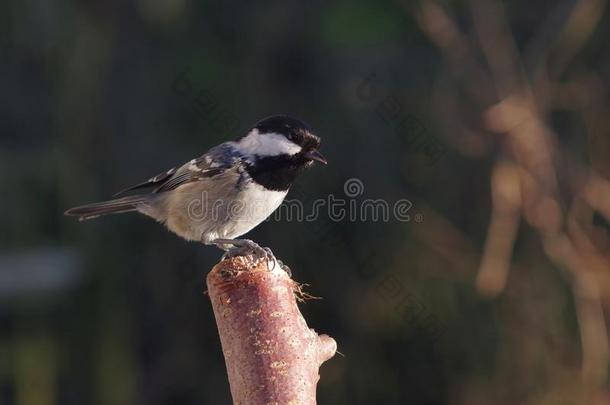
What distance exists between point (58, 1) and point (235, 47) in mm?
1420

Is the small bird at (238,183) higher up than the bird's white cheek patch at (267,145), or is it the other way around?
the bird's white cheek patch at (267,145)

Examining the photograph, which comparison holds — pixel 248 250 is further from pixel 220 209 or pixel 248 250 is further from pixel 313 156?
pixel 220 209

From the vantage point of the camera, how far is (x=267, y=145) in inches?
138

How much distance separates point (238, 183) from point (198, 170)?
341mm

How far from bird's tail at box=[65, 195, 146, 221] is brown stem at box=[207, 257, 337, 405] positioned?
183 centimetres

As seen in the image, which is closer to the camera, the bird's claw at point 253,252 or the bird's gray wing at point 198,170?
the bird's claw at point 253,252

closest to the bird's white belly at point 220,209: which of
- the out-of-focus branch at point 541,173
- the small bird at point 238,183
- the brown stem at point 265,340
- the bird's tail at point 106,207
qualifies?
the small bird at point 238,183

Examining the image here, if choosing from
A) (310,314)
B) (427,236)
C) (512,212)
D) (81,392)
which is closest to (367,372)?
(310,314)

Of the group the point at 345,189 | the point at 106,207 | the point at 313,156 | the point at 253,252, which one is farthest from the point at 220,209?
the point at 345,189

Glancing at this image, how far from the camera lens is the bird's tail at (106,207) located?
3.89m

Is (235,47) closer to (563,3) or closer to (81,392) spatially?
(563,3)

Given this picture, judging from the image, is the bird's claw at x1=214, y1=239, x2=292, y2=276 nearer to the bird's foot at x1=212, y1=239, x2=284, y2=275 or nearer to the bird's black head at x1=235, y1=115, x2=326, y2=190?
the bird's foot at x1=212, y1=239, x2=284, y2=275

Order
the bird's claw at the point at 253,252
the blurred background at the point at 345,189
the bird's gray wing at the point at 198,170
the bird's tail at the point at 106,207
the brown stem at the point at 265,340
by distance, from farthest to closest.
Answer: the blurred background at the point at 345,189
the bird's tail at the point at 106,207
the bird's gray wing at the point at 198,170
the bird's claw at the point at 253,252
the brown stem at the point at 265,340

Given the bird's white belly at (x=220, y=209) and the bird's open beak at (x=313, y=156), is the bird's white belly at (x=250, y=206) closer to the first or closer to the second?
the bird's white belly at (x=220, y=209)
